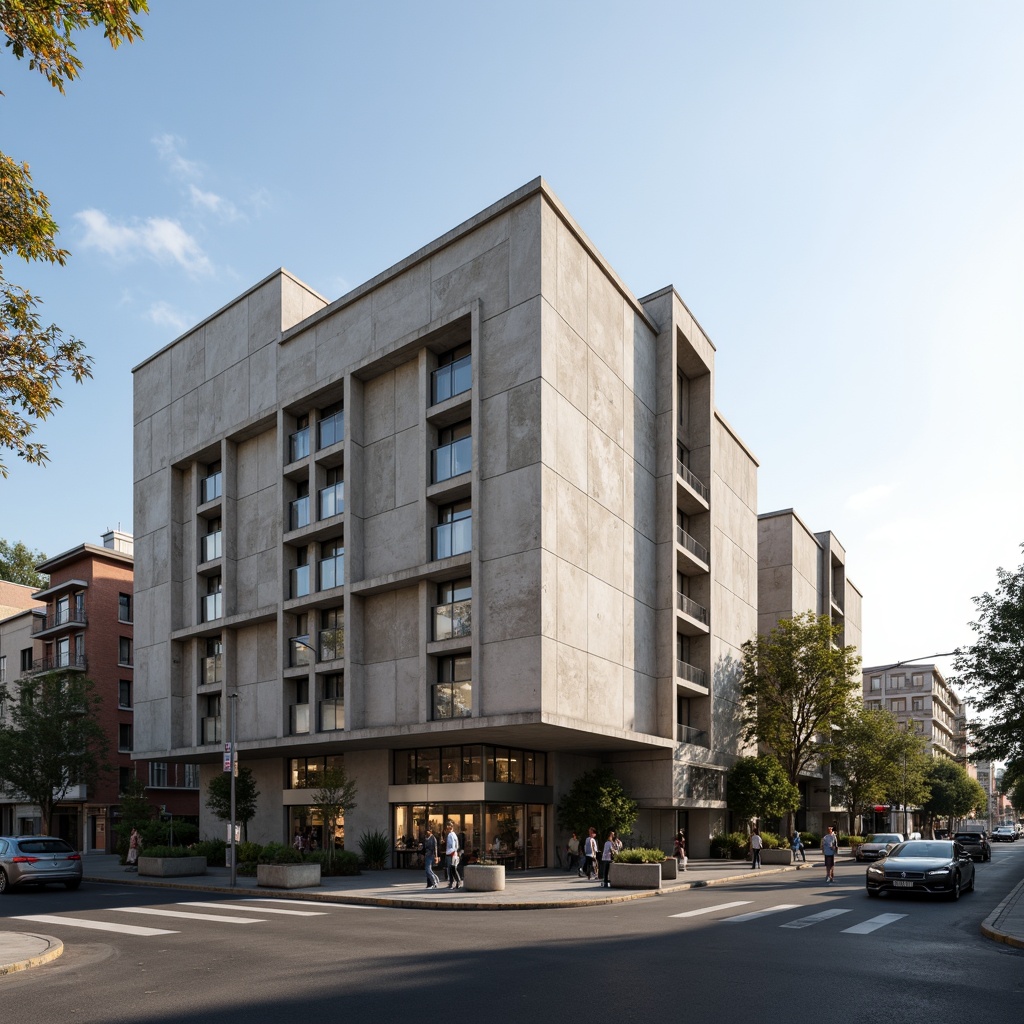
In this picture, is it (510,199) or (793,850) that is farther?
(793,850)

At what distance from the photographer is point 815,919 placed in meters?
19.9

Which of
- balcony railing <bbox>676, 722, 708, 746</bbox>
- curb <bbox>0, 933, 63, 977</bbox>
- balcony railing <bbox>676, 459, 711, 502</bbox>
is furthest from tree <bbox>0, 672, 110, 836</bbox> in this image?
curb <bbox>0, 933, 63, 977</bbox>

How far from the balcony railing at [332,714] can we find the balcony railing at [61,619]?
31.1 m

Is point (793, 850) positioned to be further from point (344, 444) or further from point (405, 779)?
point (344, 444)

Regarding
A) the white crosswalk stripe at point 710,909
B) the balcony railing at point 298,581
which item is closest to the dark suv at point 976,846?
the white crosswalk stripe at point 710,909

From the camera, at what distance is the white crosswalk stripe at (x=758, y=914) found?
783 inches

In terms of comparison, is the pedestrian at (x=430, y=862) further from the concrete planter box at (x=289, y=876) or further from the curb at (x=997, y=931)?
the curb at (x=997, y=931)

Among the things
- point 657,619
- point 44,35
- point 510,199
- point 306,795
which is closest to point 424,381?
point 510,199

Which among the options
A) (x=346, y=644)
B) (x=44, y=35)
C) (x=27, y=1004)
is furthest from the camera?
(x=346, y=644)

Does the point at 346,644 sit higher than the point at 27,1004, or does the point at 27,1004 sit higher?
the point at 346,644

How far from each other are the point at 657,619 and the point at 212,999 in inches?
1148

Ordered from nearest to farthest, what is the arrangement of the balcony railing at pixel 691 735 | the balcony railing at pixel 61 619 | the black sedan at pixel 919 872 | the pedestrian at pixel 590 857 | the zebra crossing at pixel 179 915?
the zebra crossing at pixel 179 915, the black sedan at pixel 919 872, the pedestrian at pixel 590 857, the balcony railing at pixel 691 735, the balcony railing at pixel 61 619

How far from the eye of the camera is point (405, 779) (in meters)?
35.8

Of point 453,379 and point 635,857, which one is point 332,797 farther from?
point 453,379
